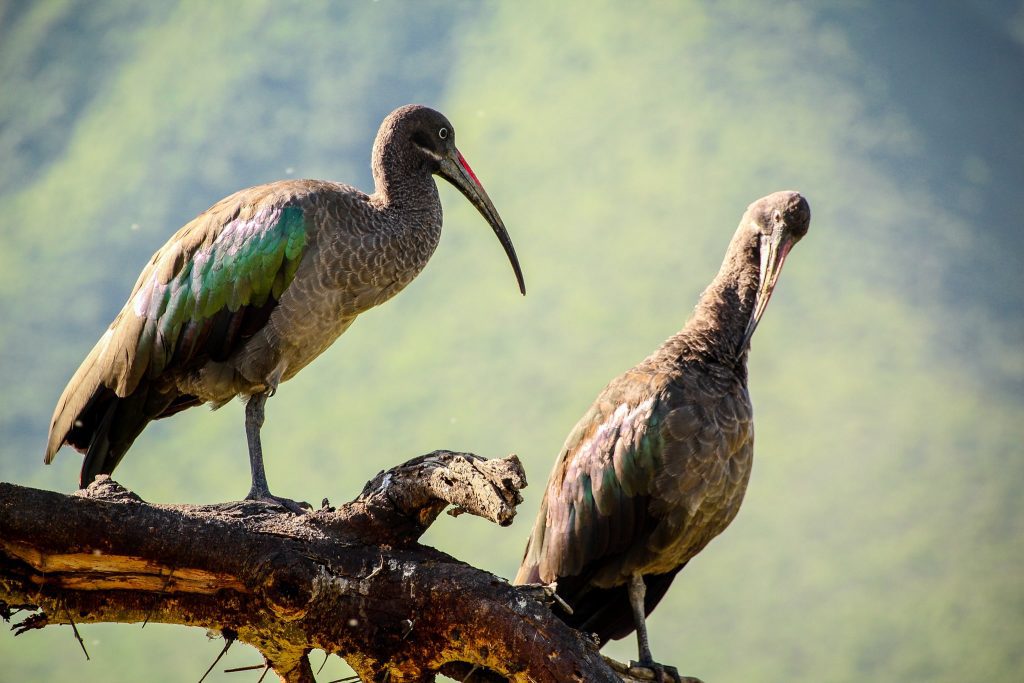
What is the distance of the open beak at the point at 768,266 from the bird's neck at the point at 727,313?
0.03 m

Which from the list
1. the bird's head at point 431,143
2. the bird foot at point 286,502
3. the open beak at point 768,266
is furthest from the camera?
the bird's head at point 431,143

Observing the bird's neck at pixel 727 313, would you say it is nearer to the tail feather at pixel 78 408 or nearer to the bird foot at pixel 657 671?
the bird foot at pixel 657 671

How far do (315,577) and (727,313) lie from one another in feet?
7.70

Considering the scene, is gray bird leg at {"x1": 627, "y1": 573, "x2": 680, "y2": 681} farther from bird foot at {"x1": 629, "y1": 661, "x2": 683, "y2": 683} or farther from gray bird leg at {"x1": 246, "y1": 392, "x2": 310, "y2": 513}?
gray bird leg at {"x1": 246, "y1": 392, "x2": 310, "y2": 513}

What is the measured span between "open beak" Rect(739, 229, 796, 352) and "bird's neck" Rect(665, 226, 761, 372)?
0.03 meters

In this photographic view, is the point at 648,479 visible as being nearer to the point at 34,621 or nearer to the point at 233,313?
the point at 233,313

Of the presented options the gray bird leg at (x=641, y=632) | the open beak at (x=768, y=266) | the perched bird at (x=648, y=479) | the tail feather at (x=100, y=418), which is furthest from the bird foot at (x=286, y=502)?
the open beak at (x=768, y=266)

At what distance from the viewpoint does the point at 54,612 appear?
3094mm

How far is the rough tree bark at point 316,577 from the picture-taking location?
300 centimetres

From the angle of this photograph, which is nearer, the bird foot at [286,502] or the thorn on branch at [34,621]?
the thorn on branch at [34,621]

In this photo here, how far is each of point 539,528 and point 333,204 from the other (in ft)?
5.21

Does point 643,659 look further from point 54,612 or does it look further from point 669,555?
point 54,612

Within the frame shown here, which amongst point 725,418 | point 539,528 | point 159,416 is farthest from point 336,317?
point 725,418

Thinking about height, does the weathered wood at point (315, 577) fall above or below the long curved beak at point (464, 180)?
below
